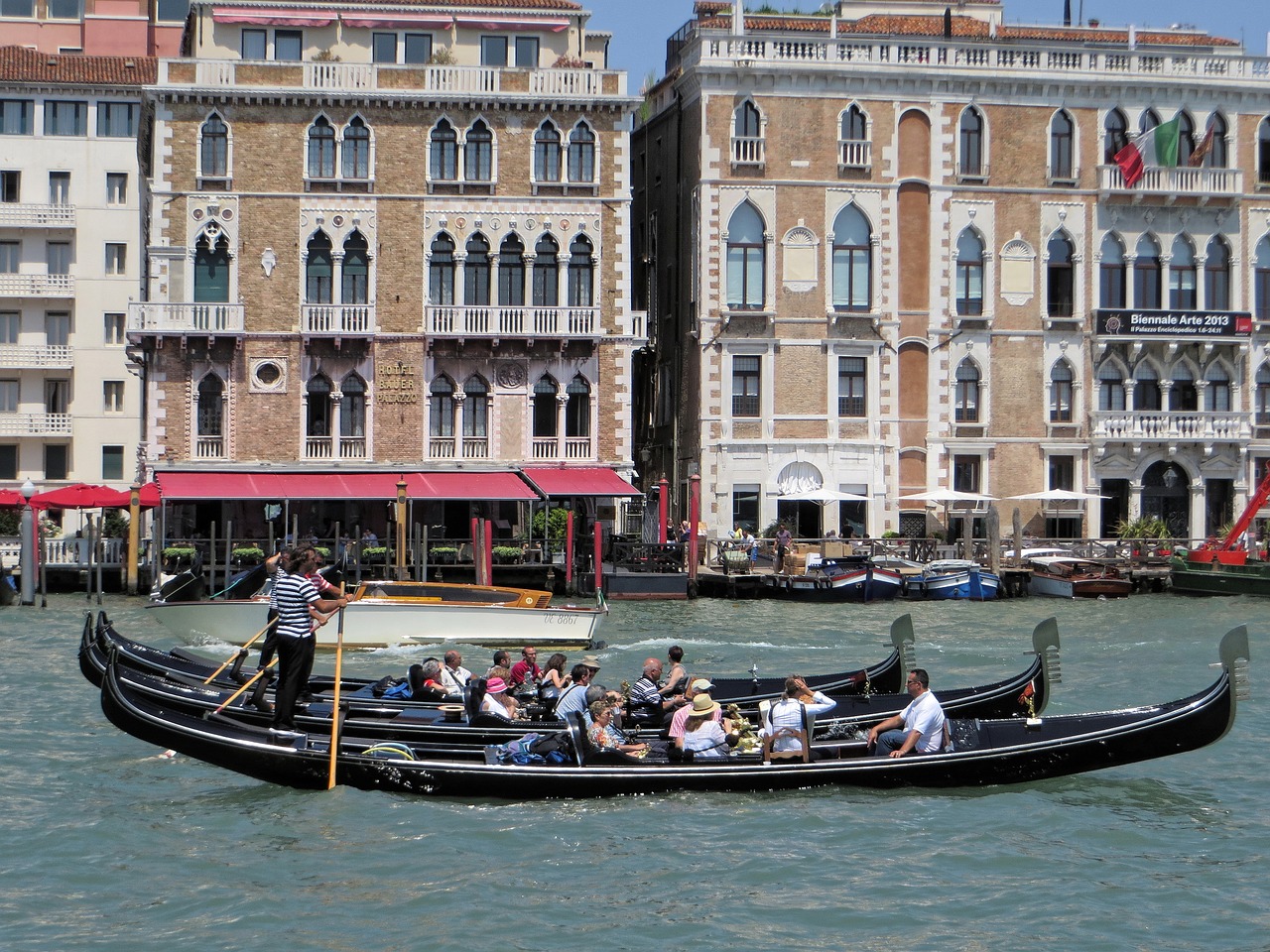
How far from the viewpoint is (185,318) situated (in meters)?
33.9

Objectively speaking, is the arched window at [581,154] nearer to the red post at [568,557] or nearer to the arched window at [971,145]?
the red post at [568,557]

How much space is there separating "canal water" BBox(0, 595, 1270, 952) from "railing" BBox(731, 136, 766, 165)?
830 inches

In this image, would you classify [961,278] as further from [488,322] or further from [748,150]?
[488,322]

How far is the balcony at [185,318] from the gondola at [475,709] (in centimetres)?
1681

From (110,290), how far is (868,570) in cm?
2227

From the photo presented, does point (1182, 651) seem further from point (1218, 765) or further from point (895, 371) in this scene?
point (895, 371)

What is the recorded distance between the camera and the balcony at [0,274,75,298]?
4425cm

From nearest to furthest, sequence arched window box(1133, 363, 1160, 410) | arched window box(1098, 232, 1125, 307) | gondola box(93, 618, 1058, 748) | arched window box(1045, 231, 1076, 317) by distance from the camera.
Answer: gondola box(93, 618, 1058, 748), arched window box(1045, 231, 1076, 317), arched window box(1098, 232, 1125, 307), arched window box(1133, 363, 1160, 410)

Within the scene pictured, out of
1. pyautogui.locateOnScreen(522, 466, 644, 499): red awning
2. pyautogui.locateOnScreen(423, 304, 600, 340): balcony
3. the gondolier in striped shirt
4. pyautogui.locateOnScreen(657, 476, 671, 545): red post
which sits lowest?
the gondolier in striped shirt

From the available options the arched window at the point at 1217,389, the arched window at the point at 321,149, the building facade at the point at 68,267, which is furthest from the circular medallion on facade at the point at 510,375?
the arched window at the point at 1217,389

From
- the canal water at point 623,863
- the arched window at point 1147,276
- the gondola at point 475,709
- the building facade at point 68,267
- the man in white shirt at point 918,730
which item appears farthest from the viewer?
the building facade at point 68,267

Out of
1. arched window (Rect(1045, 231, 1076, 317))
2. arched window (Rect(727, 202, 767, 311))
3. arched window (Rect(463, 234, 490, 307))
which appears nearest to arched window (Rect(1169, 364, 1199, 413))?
arched window (Rect(1045, 231, 1076, 317))

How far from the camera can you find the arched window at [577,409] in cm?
3522

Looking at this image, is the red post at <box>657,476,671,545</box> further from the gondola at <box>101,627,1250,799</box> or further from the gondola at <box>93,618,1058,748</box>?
the gondola at <box>101,627,1250,799</box>
